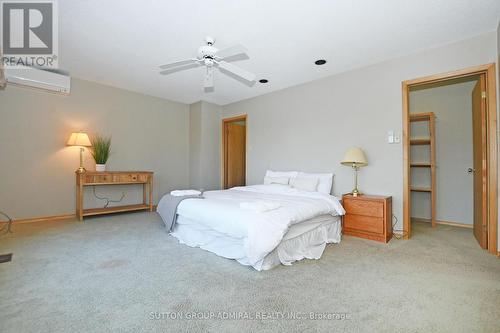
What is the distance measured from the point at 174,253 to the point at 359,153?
2742 millimetres

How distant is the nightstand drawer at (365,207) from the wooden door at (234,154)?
326 cm

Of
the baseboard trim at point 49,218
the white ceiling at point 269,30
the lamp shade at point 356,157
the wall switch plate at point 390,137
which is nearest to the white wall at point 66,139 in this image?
the baseboard trim at point 49,218

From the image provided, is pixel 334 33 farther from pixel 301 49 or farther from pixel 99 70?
pixel 99 70

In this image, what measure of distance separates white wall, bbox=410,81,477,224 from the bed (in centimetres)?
235

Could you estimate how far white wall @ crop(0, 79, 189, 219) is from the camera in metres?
3.81

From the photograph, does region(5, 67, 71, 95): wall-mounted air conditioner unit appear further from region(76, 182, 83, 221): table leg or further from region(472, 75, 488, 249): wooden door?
region(472, 75, 488, 249): wooden door

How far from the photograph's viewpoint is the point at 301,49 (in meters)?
3.16

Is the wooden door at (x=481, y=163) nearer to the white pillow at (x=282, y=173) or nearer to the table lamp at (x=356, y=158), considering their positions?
the table lamp at (x=356, y=158)

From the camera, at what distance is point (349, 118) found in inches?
150

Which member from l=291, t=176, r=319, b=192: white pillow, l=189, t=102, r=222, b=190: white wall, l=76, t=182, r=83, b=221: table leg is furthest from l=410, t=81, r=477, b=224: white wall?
l=76, t=182, r=83, b=221: table leg

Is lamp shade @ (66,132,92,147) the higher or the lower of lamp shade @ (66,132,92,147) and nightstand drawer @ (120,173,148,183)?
the higher

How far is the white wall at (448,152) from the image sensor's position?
402cm

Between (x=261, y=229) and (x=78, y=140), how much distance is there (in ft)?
12.3

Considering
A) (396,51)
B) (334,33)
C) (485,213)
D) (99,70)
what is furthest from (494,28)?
(99,70)
